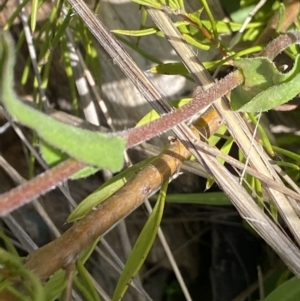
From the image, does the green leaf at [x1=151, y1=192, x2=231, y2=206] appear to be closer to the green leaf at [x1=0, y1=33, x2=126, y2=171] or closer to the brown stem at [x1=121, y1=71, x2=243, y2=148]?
the brown stem at [x1=121, y1=71, x2=243, y2=148]

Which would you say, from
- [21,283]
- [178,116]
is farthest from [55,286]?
[178,116]

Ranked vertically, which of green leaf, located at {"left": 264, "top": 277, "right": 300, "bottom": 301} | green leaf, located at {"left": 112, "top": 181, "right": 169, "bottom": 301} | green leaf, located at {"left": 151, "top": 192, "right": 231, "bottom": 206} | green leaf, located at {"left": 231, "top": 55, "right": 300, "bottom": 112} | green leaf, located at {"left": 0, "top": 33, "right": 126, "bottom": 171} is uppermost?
green leaf, located at {"left": 0, "top": 33, "right": 126, "bottom": 171}

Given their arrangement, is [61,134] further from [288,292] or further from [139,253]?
[288,292]

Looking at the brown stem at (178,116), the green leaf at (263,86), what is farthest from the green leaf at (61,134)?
the green leaf at (263,86)

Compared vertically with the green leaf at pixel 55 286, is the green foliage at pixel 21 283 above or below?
above

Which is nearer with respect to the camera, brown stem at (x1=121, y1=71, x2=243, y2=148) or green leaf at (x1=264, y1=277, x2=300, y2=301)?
brown stem at (x1=121, y1=71, x2=243, y2=148)

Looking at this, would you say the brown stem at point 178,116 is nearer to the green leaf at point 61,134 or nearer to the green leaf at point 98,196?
the green leaf at point 61,134

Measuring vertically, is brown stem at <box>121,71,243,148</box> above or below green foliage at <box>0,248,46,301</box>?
above

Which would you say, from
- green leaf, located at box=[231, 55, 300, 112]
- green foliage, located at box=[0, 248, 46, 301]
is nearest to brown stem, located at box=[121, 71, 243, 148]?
green leaf, located at box=[231, 55, 300, 112]
